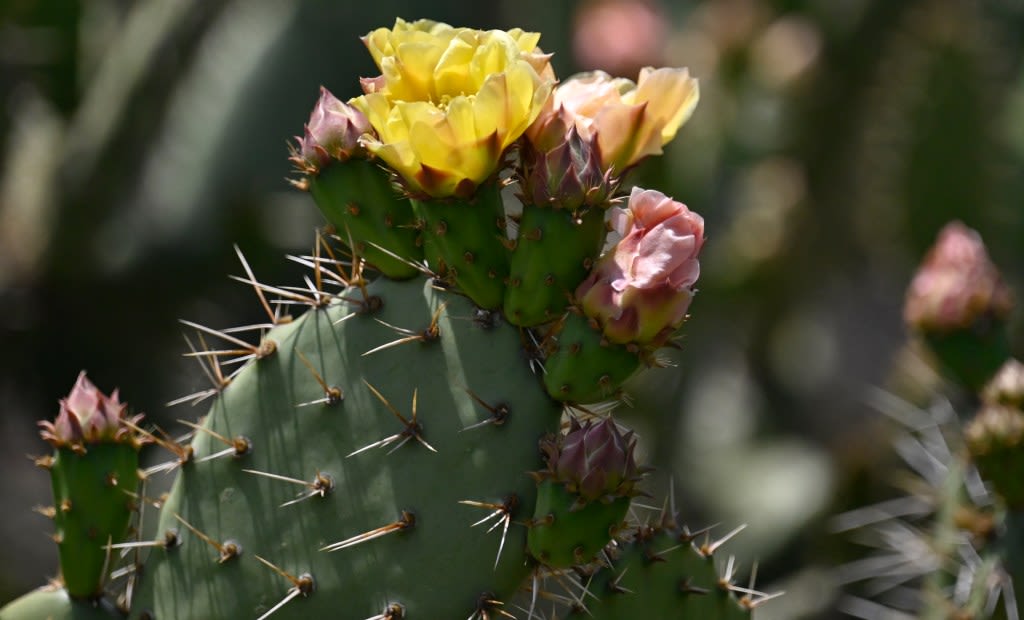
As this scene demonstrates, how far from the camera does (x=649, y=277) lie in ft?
3.87

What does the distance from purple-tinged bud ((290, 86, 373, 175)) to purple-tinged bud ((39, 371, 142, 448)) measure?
325mm

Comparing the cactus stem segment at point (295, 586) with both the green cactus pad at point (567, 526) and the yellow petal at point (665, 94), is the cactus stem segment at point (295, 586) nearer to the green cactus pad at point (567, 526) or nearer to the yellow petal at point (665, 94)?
the green cactus pad at point (567, 526)

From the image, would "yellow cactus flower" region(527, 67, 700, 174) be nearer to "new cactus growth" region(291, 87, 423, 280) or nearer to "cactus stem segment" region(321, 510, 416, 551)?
"new cactus growth" region(291, 87, 423, 280)

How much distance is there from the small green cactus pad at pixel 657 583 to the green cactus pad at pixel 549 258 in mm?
260

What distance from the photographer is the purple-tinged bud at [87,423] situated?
1379 mm

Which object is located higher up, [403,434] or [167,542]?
[403,434]

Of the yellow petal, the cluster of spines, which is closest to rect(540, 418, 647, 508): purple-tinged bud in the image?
the cluster of spines

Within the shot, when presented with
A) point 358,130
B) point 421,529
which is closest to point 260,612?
point 421,529

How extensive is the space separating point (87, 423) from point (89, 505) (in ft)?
0.28

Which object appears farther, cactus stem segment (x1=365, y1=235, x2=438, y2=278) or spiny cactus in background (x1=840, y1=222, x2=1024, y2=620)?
spiny cactus in background (x1=840, y1=222, x2=1024, y2=620)

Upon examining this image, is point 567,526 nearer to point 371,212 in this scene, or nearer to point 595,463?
point 595,463

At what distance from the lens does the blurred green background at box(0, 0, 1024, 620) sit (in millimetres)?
3504

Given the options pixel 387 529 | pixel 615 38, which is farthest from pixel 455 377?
pixel 615 38

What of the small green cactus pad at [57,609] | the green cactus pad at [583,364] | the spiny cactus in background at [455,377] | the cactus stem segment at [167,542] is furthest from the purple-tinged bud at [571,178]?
the small green cactus pad at [57,609]
